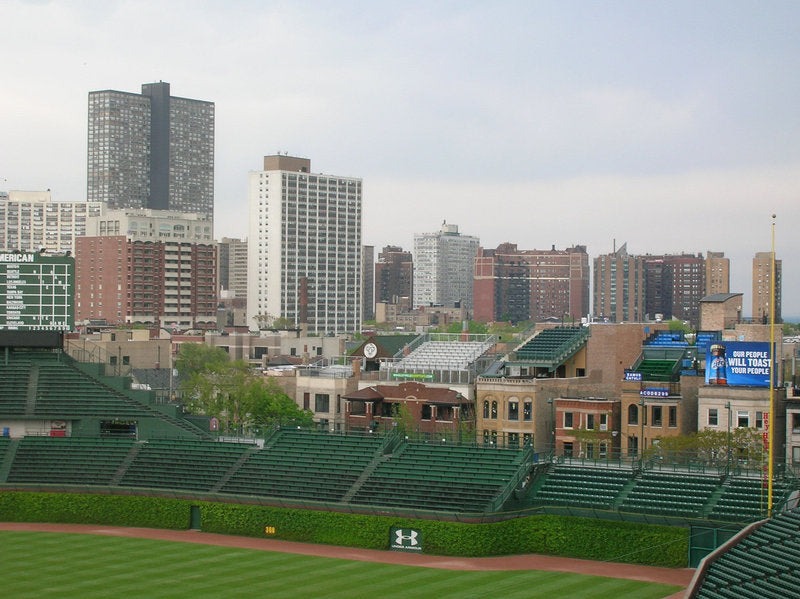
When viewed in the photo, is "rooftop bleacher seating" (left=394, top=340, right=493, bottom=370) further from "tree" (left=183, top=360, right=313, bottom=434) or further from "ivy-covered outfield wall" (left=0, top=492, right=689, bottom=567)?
"ivy-covered outfield wall" (left=0, top=492, right=689, bottom=567)

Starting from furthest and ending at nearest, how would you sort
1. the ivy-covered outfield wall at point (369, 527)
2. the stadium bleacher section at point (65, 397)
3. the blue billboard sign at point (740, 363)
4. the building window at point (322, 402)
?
1. the building window at point (322, 402)
2. the stadium bleacher section at point (65, 397)
3. the blue billboard sign at point (740, 363)
4. the ivy-covered outfield wall at point (369, 527)

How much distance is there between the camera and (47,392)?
245 ft

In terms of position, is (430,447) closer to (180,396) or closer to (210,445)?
(210,445)

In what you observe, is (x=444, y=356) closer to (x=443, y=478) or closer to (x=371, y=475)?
(x=371, y=475)

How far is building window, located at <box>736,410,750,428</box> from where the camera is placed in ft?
218

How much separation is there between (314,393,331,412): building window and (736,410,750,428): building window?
36147 mm

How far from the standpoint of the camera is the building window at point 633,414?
7162 cm

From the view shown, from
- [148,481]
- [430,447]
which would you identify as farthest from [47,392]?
[430,447]

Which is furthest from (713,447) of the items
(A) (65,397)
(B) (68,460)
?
(A) (65,397)

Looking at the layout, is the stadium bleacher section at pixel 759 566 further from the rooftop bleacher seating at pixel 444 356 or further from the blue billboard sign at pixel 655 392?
the rooftop bleacher seating at pixel 444 356

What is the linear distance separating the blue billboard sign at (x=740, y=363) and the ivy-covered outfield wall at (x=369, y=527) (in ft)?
54.9

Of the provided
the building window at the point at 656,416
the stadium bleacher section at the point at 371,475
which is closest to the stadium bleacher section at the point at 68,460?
the stadium bleacher section at the point at 371,475

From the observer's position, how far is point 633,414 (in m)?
71.9

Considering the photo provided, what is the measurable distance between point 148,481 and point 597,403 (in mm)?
27660
